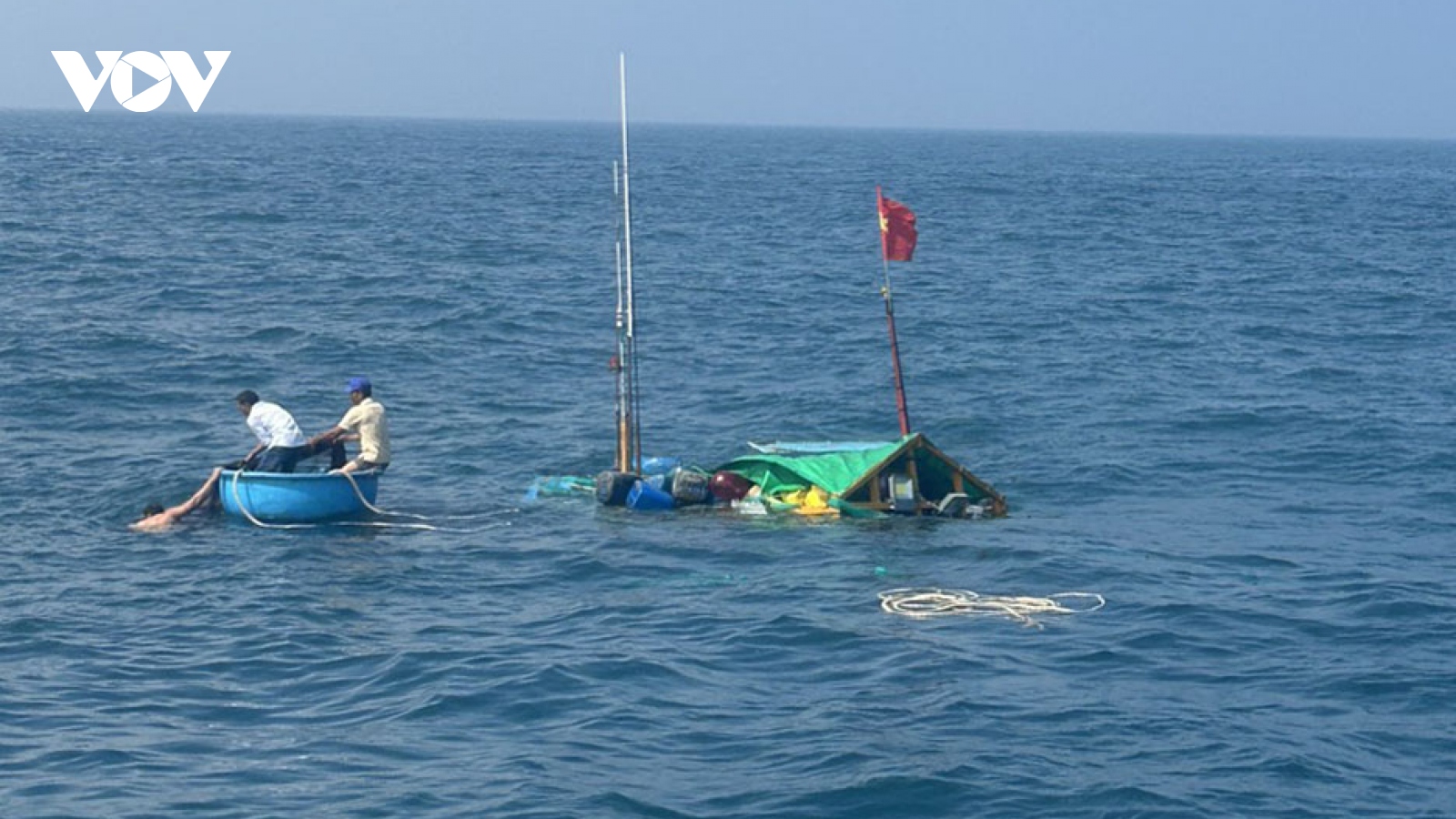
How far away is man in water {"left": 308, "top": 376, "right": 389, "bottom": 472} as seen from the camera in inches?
785

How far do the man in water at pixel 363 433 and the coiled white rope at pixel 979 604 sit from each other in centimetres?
589

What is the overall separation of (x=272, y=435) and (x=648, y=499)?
158 inches

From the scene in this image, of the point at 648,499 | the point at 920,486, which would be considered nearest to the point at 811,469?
the point at 920,486

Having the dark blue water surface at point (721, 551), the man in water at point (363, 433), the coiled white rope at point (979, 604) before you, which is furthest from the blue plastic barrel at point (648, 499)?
the coiled white rope at point (979, 604)

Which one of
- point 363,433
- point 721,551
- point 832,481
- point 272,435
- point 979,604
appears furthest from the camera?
point 832,481

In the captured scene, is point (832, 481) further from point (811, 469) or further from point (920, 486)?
point (920, 486)

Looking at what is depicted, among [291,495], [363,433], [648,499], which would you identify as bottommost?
[648,499]

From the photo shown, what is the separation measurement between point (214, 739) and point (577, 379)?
17131 millimetres

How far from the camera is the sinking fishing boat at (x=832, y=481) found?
66.5ft

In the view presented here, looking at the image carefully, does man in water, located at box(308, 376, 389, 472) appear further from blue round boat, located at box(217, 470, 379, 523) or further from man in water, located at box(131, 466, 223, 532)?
man in water, located at box(131, 466, 223, 532)

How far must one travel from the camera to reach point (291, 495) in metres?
19.5

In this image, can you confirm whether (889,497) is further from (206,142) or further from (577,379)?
(206,142)

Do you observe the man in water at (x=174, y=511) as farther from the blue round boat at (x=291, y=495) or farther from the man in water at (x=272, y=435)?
the man in water at (x=272, y=435)

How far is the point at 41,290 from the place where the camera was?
36594mm
